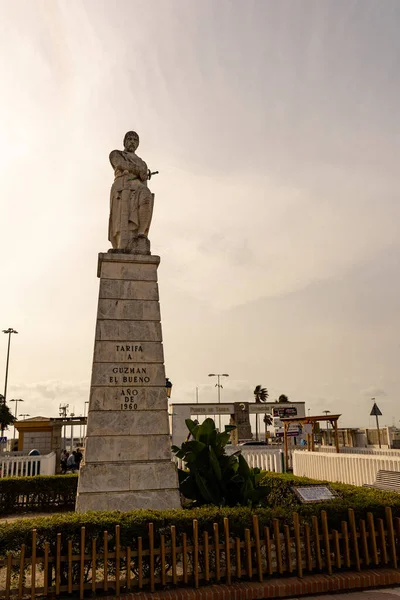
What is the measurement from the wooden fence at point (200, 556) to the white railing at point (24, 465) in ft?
37.0

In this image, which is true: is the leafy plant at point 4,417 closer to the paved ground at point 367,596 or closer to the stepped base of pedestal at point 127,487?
the stepped base of pedestal at point 127,487

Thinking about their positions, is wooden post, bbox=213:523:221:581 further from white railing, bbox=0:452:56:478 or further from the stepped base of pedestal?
white railing, bbox=0:452:56:478

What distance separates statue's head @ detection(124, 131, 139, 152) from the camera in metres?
11.3

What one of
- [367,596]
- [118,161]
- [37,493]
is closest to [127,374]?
[118,161]

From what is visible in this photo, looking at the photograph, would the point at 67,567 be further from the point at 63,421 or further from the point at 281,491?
the point at 63,421

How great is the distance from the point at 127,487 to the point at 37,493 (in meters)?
6.62

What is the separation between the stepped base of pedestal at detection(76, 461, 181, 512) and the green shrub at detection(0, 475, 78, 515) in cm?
601

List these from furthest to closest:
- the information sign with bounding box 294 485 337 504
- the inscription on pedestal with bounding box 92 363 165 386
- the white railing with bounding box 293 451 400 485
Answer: the white railing with bounding box 293 451 400 485
the inscription on pedestal with bounding box 92 363 165 386
the information sign with bounding box 294 485 337 504

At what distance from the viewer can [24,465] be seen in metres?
17.6

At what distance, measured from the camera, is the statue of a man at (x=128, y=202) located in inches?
420

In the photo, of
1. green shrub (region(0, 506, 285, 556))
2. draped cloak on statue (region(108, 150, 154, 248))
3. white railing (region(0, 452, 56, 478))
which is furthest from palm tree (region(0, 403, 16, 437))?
green shrub (region(0, 506, 285, 556))

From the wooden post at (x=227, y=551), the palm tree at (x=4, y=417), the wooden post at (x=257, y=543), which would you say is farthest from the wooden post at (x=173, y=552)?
the palm tree at (x=4, y=417)

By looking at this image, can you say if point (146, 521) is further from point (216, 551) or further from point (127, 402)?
point (127, 402)

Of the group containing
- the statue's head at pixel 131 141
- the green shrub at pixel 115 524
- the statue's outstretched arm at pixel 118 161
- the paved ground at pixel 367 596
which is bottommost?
the paved ground at pixel 367 596
